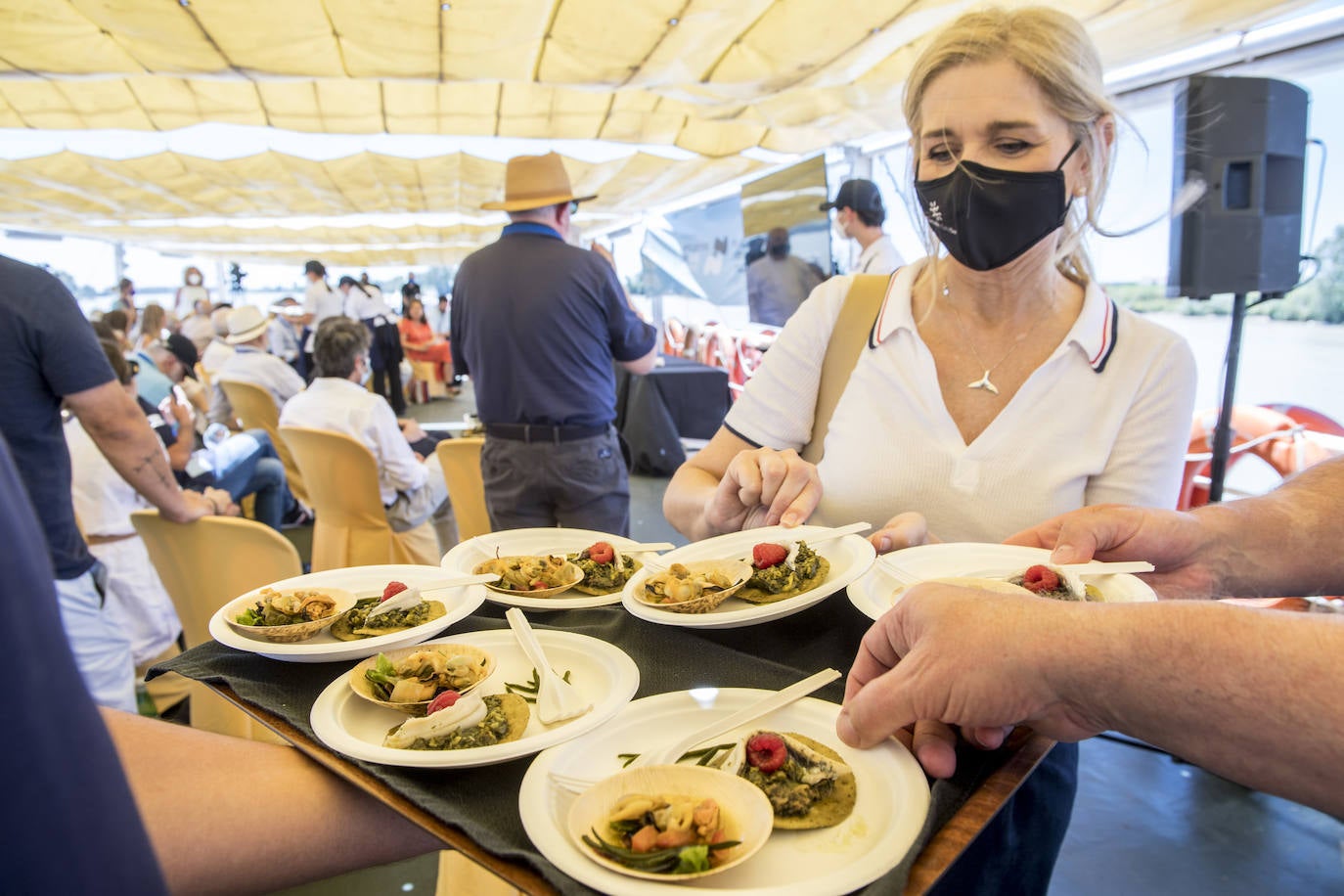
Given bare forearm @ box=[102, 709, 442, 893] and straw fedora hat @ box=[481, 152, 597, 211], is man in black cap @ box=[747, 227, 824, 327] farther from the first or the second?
bare forearm @ box=[102, 709, 442, 893]

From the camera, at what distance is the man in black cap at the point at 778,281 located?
20.0 feet

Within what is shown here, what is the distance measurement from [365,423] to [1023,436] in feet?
10.3

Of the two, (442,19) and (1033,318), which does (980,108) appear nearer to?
(1033,318)

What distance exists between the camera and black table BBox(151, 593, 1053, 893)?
639 mm

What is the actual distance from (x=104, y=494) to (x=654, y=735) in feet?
9.71

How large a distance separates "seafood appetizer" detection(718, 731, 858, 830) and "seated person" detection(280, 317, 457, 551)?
318 cm

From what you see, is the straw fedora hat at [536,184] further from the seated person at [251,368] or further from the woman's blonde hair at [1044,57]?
the seated person at [251,368]

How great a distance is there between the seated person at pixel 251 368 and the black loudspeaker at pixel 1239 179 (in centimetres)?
546

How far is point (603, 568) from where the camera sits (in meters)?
1.30

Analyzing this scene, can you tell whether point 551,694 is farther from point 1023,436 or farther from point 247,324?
point 247,324

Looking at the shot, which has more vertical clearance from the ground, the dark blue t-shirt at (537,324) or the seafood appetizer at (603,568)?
the dark blue t-shirt at (537,324)

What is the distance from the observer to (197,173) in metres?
9.35

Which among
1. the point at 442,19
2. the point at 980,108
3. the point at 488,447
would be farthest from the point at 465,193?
the point at 980,108

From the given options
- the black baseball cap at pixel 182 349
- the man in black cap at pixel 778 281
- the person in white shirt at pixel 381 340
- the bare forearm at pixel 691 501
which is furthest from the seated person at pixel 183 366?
the bare forearm at pixel 691 501
